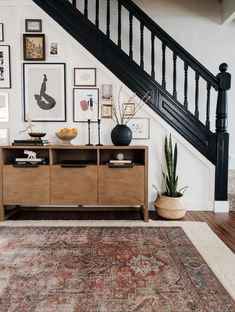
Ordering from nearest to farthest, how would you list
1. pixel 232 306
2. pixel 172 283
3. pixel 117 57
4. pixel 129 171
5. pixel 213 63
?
pixel 232 306, pixel 172 283, pixel 129 171, pixel 117 57, pixel 213 63

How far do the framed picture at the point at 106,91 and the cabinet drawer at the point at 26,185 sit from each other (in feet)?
3.37

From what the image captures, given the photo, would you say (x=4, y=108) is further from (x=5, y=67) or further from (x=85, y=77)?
(x=85, y=77)

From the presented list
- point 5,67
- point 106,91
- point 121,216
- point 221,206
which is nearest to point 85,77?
point 106,91

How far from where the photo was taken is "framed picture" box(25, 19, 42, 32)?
10.2 ft

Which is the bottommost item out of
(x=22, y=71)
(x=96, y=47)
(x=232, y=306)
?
(x=232, y=306)

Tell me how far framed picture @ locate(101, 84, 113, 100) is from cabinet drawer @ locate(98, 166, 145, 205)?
0.86m

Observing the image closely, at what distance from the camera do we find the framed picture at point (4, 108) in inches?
125

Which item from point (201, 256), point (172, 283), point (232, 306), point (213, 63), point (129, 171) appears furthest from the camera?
point (213, 63)

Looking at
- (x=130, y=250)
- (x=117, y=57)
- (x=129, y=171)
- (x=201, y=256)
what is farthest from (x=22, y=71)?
(x=201, y=256)

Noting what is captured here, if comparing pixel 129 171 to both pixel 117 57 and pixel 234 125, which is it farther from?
pixel 234 125

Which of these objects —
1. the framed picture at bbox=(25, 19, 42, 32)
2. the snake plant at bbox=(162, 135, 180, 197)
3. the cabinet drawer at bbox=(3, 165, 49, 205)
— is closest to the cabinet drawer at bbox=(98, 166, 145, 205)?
the snake plant at bbox=(162, 135, 180, 197)

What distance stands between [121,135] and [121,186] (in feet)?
1.71

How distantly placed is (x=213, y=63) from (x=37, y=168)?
8.84 feet

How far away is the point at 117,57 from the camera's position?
312 cm
